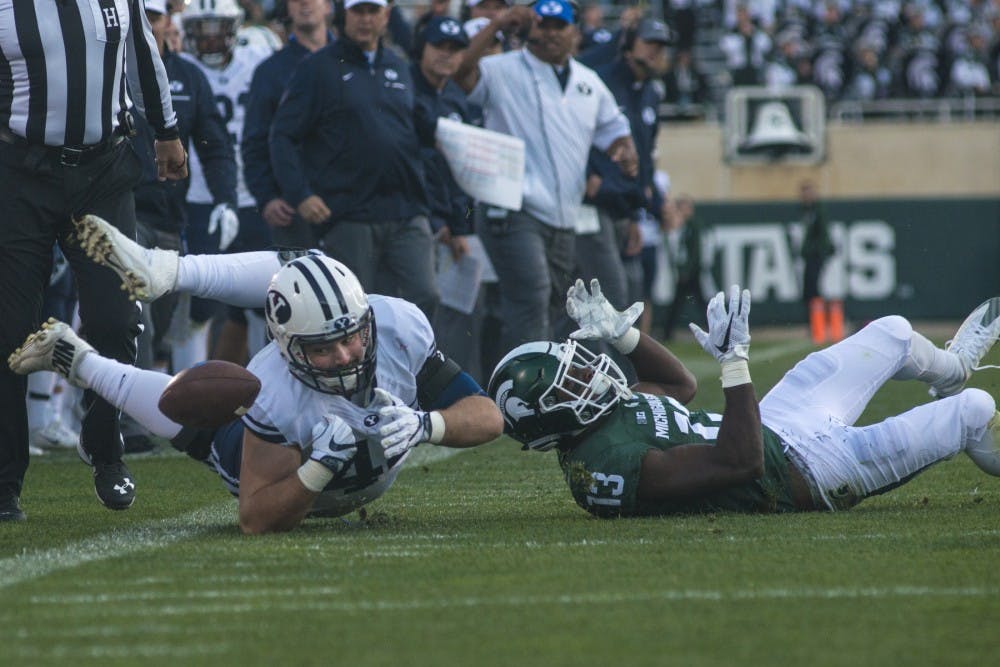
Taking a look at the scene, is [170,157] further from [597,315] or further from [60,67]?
[597,315]

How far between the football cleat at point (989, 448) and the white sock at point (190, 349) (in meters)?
4.14

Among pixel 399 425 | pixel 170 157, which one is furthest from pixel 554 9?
pixel 399 425

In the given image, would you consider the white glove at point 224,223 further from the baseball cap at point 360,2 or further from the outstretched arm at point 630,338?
the outstretched arm at point 630,338

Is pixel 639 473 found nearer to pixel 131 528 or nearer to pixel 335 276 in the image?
pixel 335 276

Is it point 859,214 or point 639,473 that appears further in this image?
point 859,214

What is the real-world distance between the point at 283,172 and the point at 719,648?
4134mm

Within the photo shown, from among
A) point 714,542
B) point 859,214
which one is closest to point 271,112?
point 714,542

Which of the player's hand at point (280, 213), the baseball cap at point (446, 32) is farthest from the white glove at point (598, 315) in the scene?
the baseball cap at point (446, 32)

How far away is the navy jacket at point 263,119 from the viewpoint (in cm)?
680

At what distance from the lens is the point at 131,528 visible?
4.41m

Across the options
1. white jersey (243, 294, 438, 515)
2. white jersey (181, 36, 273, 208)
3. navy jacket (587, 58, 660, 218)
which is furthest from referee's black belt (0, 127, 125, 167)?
navy jacket (587, 58, 660, 218)

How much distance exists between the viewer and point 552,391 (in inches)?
167

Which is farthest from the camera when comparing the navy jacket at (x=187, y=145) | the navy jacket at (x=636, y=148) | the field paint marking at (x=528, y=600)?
the navy jacket at (x=636, y=148)

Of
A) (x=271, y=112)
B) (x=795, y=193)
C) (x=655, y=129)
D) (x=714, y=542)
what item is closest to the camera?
(x=714, y=542)
